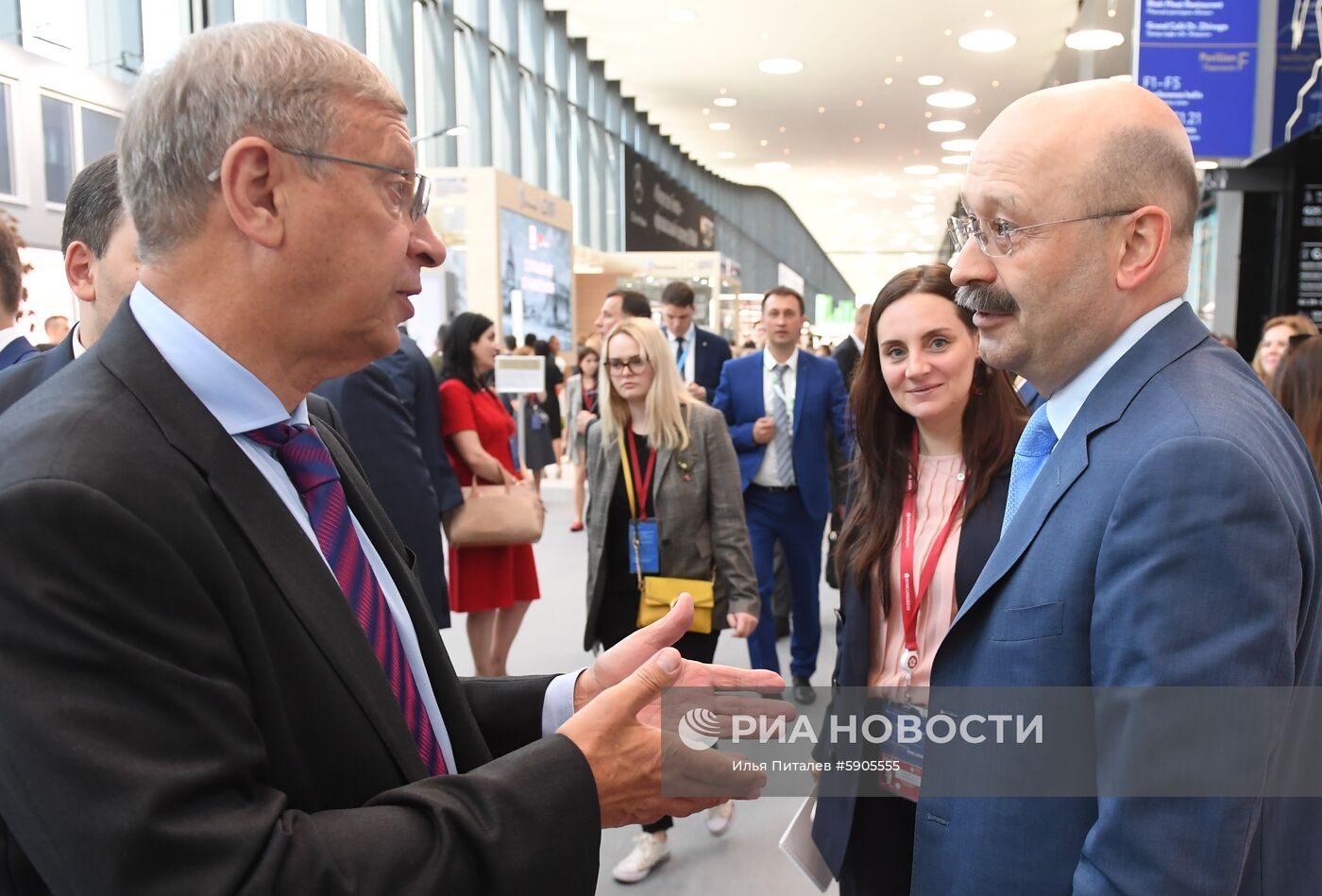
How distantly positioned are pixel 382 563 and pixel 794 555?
3.81m

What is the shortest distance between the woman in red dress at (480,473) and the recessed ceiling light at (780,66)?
12.6 metres

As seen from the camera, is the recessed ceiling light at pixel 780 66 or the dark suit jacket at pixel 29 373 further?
the recessed ceiling light at pixel 780 66

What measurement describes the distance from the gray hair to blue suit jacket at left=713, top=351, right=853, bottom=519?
155 inches

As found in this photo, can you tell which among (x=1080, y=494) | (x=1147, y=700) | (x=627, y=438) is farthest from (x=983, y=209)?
(x=627, y=438)

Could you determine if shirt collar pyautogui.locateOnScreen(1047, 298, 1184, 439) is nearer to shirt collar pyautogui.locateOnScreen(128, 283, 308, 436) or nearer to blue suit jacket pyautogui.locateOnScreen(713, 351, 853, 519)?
shirt collar pyautogui.locateOnScreen(128, 283, 308, 436)

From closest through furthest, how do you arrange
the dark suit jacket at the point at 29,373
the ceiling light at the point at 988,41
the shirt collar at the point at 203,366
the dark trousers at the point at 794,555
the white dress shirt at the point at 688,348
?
the shirt collar at the point at 203,366
the dark suit jacket at the point at 29,373
the dark trousers at the point at 794,555
the white dress shirt at the point at 688,348
the ceiling light at the point at 988,41

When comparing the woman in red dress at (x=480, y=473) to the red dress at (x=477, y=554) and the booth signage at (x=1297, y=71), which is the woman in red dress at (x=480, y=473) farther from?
the booth signage at (x=1297, y=71)

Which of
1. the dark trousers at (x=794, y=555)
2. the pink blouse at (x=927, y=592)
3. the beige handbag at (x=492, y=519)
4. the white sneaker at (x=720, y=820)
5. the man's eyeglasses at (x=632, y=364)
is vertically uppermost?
the man's eyeglasses at (x=632, y=364)

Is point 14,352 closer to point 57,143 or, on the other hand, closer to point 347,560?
point 347,560

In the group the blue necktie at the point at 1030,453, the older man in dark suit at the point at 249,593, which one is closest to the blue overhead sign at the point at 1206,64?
the blue necktie at the point at 1030,453

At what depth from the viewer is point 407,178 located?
1121 millimetres

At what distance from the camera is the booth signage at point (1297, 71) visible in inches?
235

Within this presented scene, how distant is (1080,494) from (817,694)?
3.56 metres

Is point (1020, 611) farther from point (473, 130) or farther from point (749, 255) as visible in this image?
point (749, 255)
